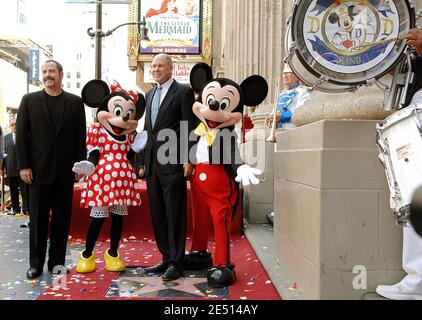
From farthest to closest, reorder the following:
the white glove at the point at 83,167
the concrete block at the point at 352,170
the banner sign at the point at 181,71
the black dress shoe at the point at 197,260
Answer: the banner sign at the point at 181,71
the black dress shoe at the point at 197,260
the white glove at the point at 83,167
the concrete block at the point at 352,170

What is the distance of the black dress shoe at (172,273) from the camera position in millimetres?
4461

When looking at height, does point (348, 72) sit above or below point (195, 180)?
above

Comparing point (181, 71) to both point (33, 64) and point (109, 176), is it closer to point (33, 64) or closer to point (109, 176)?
point (109, 176)

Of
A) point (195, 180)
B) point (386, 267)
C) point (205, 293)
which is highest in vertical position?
point (195, 180)

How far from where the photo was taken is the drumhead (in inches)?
130

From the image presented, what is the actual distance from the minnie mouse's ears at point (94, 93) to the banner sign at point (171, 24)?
43.1 ft

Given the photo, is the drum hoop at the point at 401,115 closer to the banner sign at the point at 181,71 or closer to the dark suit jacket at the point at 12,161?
the dark suit jacket at the point at 12,161

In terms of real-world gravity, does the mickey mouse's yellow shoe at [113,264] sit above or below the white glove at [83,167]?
below

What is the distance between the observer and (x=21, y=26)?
171 ft

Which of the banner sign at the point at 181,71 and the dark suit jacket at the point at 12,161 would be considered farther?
the banner sign at the point at 181,71

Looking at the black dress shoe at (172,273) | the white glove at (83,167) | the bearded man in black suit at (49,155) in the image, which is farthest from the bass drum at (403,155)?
the bearded man in black suit at (49,155)
